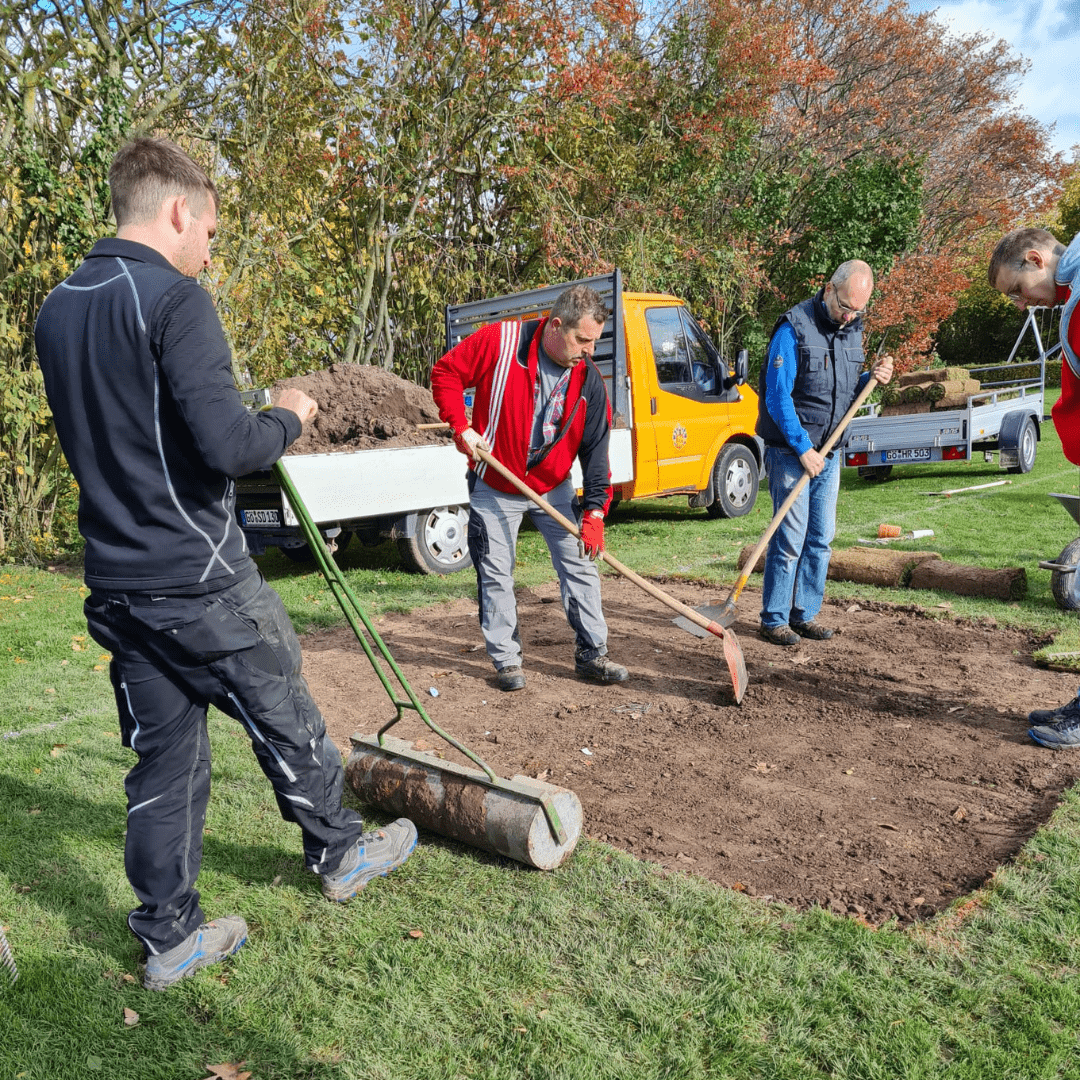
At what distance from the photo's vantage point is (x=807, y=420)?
17.9 feet

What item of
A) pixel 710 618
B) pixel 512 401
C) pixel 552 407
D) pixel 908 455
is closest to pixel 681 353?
pixel 908 455

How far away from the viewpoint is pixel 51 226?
333 inches

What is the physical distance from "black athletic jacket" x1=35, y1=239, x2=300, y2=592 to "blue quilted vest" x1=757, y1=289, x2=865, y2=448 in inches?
150

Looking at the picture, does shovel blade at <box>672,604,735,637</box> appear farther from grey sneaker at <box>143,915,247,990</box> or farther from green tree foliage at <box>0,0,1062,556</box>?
green tree foliage at <box>0,0,1062,556</box>

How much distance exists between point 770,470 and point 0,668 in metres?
5.03

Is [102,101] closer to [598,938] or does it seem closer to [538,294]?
[538,294]

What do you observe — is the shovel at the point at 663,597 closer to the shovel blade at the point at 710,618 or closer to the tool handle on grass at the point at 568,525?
the tool handle on grass at the point at 568,525

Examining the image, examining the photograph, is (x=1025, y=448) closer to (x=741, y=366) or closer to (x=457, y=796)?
(x=741, y=366)

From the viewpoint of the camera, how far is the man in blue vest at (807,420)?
5207 mm

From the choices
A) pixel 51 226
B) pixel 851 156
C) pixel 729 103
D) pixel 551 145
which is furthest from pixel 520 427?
pixel 851 156

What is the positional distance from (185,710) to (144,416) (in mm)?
834

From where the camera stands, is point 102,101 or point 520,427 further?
point 102,101

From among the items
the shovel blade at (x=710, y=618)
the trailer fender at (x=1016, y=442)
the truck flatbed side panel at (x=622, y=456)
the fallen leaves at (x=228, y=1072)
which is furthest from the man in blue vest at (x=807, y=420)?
the trailer fender at (x=1016, y=442)

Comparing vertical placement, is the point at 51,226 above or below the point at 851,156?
below
